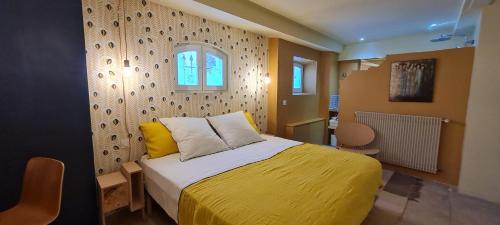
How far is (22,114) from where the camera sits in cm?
160

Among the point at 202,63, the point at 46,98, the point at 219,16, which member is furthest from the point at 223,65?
the point at 46,98

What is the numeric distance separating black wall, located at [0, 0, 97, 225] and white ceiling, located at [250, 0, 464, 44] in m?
2.04

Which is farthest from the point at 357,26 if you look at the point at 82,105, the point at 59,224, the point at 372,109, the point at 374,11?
the point at 59,224

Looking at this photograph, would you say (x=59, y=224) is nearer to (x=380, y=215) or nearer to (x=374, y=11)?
(x=380, y=215)

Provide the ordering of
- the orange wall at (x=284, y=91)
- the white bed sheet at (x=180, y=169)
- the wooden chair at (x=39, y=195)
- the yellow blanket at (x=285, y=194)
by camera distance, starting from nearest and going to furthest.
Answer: the yellow blanket at (x=285, y=194)
the wooden chair at (x=39, y=195)
the white bed sheet at (x=180, y=169)
the orange wall at (x=284, y=91)

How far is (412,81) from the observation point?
316 cm

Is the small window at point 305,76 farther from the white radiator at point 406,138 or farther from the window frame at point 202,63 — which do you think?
the window frame at point 202,63

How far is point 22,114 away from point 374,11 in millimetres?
3917

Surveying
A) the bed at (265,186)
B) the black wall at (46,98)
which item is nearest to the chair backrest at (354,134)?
the bed at (265,186)

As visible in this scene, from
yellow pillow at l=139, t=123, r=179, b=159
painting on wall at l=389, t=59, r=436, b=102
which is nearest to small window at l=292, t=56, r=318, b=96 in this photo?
painting on wall at l=389, t=59, r=436, b=102

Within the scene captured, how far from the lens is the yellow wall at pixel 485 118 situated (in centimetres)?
244

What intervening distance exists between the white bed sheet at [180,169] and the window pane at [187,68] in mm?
969

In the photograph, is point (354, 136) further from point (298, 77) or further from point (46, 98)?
point (46, 98)

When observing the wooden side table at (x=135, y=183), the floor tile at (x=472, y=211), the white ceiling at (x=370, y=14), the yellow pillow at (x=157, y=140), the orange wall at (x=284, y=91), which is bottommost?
the floor tile at (x=472, y=211)
